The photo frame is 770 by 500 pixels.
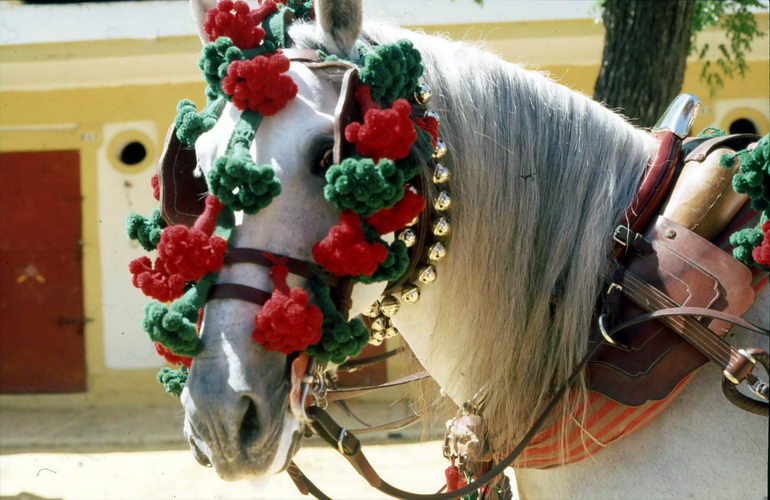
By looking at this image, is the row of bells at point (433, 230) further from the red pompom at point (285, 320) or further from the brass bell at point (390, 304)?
the red pompom at point (285, 320)

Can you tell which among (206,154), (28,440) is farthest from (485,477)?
(28,440)

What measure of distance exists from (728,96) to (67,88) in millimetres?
5472

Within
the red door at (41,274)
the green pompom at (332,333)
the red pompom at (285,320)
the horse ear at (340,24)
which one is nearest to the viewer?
the red pompom at (285,320)

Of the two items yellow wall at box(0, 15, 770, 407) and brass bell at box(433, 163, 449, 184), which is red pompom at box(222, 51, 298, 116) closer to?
brass bell at box(433, 163, 449, 184)

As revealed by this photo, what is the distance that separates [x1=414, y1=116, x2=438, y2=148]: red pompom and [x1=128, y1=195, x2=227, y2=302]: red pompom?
44 cm

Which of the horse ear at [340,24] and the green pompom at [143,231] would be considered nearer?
the horse ear at [340,24]

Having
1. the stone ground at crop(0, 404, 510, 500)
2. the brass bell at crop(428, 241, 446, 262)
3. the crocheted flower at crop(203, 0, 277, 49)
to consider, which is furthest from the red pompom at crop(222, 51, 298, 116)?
the stone ground at crop(0, 404, 510, 500)

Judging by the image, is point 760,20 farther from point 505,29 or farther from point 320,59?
point 320,59

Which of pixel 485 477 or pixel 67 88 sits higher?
pixel 485 477

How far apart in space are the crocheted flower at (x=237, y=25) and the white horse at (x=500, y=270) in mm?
105

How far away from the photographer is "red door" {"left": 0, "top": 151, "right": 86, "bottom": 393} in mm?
7297

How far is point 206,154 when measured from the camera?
170 centimetres

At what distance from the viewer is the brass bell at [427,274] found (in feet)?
5.88

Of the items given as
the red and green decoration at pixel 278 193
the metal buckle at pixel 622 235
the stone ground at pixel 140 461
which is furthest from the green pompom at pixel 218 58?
the stone ground at pixel 140 461
